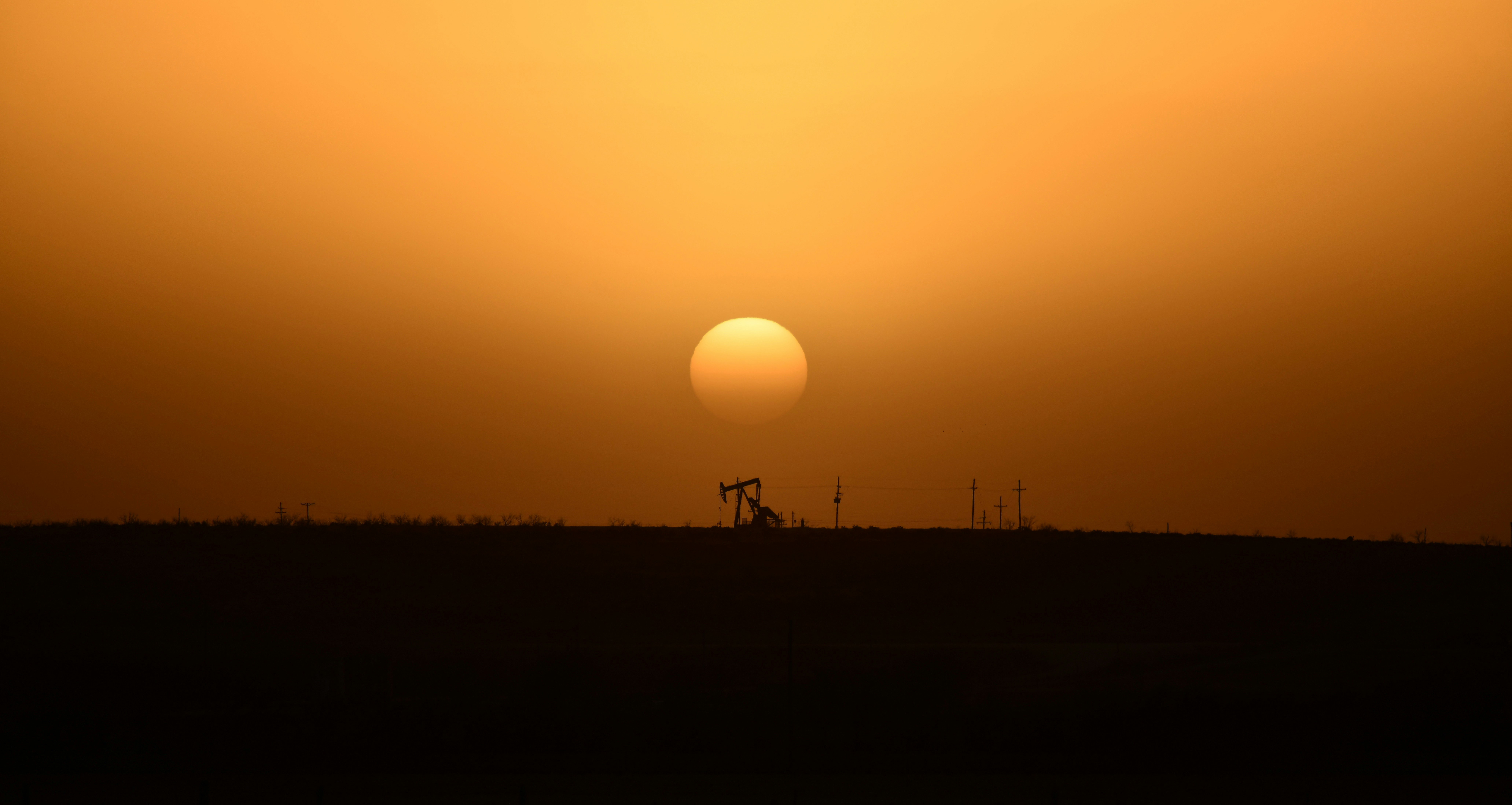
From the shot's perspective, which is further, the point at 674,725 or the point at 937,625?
the point at 937,625

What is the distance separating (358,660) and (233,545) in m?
29.3

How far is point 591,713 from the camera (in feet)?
101

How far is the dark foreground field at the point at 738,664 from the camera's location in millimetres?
26047

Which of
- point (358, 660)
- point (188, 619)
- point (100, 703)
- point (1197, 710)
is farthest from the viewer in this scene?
point (188, 619)

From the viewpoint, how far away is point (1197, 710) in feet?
103

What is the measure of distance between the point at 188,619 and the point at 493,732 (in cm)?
2901

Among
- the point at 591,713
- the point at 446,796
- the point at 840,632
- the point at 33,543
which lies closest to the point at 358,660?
the point at 591,713

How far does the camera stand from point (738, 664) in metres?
41.9

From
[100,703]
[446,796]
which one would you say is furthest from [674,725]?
[100,703]

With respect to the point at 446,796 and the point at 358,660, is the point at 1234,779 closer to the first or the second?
the point at 446,796

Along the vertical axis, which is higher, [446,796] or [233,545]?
[233,545]

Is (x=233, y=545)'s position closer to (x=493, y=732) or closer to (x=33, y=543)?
(x=33, y=543)

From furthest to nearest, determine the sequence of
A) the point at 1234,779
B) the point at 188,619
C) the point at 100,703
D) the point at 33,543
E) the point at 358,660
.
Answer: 1. the point at 33,543
2. the point at 188,619
3. the point at 358,660
4. the point at 100,703
5. the point at 1234,779

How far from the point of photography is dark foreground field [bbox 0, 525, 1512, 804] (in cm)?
2605
